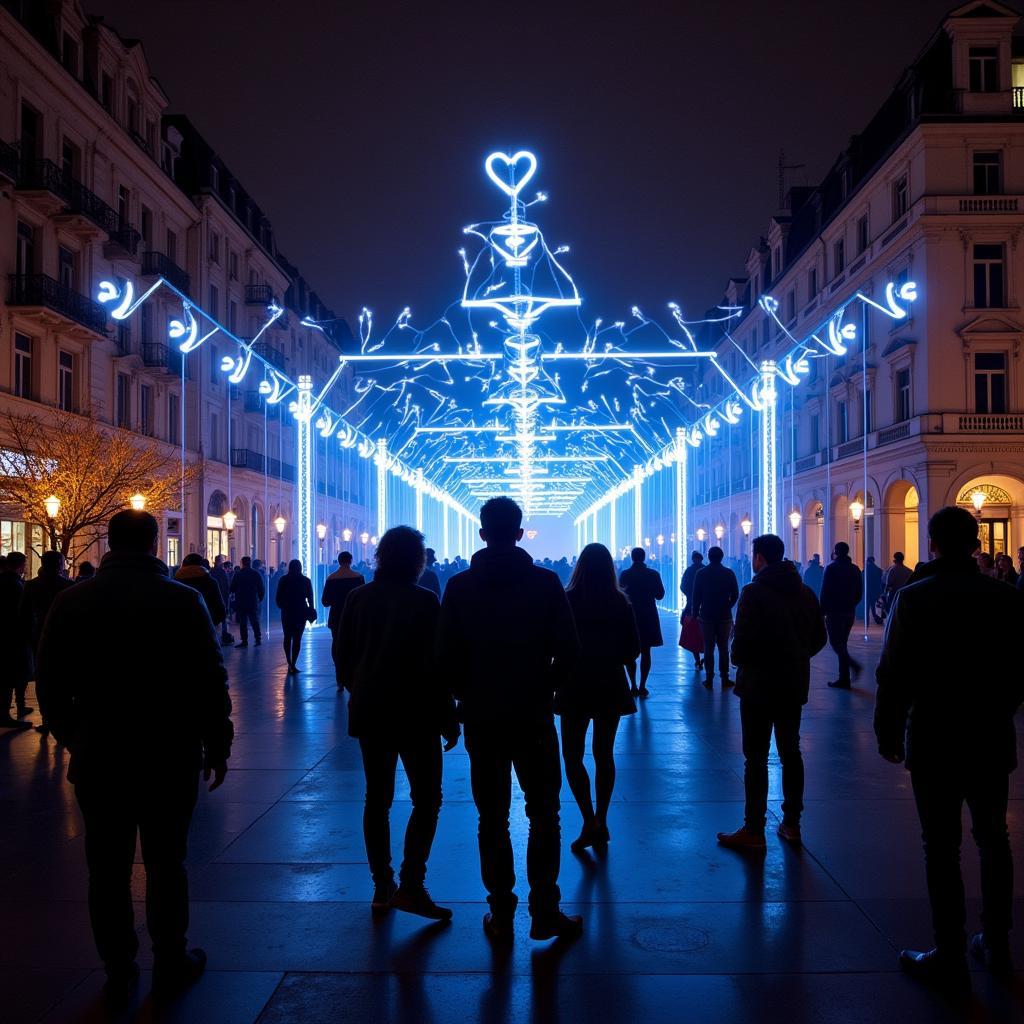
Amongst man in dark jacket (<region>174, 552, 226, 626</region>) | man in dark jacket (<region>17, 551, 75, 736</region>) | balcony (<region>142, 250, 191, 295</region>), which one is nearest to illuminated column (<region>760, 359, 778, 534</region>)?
man in dark jacket (<region>174, 552, 226, 626</region>)

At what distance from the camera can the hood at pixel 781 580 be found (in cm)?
577

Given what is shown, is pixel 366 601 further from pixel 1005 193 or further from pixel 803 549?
pixel 803 549

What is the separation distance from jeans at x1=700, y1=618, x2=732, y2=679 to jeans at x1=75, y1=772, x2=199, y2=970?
32.9ft

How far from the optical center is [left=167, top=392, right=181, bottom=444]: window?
32469mm

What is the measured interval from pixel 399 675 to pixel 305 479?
16.8 m

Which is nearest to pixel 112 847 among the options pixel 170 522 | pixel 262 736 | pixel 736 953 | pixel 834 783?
pixel 736 953

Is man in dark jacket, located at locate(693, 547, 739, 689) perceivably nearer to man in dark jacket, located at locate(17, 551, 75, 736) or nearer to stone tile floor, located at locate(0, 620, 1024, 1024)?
stone tile floor, located at locate(0, 620, 1024, 1024)

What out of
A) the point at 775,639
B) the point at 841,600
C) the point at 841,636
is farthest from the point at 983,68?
the point at 775,639

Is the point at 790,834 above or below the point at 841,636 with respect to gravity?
below

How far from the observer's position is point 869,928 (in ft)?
14.2

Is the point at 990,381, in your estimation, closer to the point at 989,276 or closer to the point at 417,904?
the point at 989,276

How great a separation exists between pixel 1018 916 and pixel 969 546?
171 centimetres

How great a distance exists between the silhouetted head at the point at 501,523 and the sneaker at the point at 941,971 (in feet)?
7.21

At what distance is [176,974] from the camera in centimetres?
379
